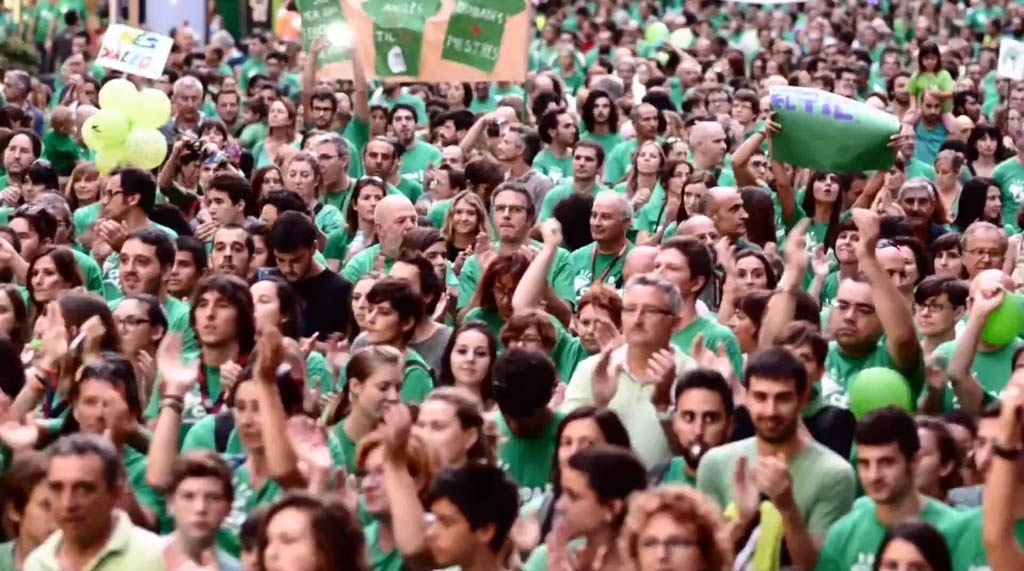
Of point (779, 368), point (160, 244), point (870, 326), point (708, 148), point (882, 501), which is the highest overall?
point (779, 368)

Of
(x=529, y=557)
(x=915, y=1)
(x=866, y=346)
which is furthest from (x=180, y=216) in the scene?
(x=915, y=1)

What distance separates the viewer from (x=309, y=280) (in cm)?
1152

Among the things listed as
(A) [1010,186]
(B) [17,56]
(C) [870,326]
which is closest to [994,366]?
(C) [870,326]

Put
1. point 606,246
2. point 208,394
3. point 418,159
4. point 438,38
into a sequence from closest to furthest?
point 208,394
point 606,246
point 418,159
point 438,38

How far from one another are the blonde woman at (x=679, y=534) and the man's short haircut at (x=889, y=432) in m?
0.94

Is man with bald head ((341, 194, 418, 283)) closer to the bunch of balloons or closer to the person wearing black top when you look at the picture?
the person wearing black top

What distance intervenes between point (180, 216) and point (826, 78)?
30.6ft

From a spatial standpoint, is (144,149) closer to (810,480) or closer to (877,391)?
(877,391)

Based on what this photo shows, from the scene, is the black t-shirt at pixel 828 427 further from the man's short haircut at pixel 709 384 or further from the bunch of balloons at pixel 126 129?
the bunch of balloons at pixel 126 129

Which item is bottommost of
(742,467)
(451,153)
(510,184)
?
(451,153)

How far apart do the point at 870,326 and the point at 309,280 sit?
116 inches

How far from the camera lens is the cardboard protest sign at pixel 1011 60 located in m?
20.1

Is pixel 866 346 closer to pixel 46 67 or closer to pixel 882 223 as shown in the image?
pixel 882 223

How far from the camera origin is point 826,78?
70.8 ft
